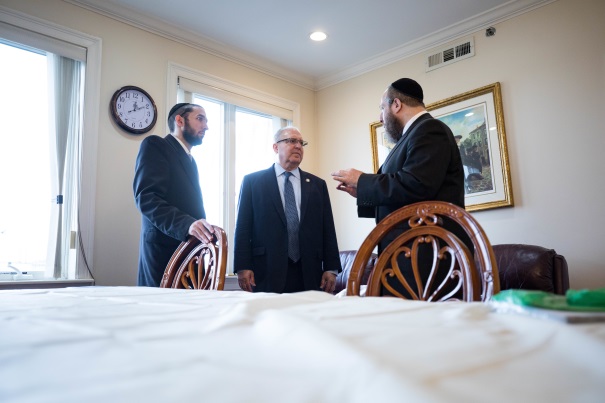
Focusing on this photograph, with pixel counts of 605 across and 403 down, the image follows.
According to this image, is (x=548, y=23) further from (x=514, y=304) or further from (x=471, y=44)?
(x=514, y=304)

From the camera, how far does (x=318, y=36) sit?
4336 millimetres

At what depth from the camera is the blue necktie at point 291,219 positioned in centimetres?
257

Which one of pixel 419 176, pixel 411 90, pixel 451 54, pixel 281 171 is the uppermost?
pixel 451 54

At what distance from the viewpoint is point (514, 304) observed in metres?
0.46

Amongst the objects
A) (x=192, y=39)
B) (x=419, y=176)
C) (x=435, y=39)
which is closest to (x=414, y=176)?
(x=419, y=176)

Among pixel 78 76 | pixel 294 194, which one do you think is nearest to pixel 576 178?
→ pixel 294 194

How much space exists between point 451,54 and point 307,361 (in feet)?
14.5

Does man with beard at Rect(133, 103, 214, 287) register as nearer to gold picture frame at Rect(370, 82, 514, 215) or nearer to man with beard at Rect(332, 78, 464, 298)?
man with beard at Rect(332, 78, 464, 298)

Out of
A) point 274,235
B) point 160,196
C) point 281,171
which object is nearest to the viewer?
point 160,196

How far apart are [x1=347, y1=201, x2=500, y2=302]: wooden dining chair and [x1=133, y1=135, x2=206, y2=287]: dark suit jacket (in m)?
1.16

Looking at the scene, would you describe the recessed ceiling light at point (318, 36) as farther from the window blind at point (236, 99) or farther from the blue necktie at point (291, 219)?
the blue necktie at point (291, 219)

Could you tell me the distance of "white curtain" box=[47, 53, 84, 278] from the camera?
3281 millimetres

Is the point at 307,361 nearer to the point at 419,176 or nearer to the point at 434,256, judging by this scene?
the point at 434,256

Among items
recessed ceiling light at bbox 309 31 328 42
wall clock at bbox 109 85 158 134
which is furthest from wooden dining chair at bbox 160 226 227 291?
recessed ceiling light at bbox 309 31 328 42
